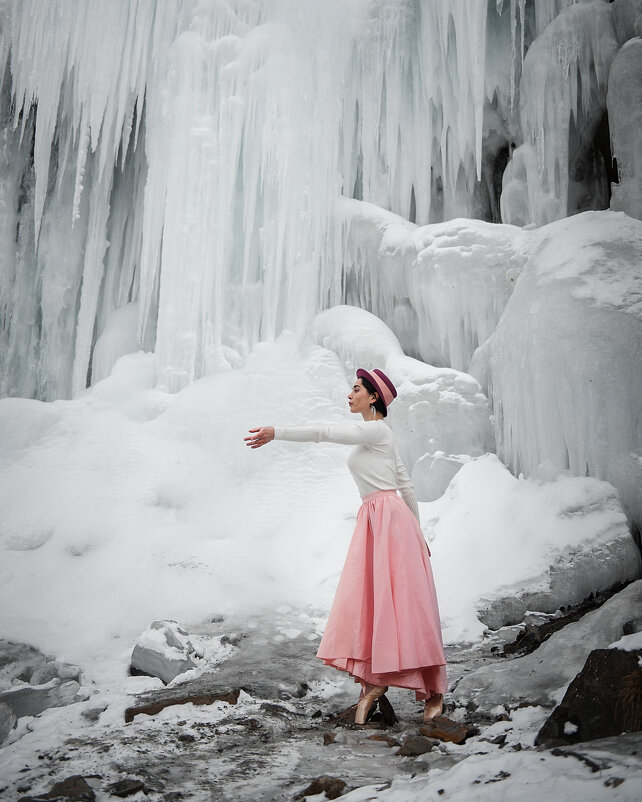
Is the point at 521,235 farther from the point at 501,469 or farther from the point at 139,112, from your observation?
the point at 139,112

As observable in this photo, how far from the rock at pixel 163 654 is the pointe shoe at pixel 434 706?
55.2 inches

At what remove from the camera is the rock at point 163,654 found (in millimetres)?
3176

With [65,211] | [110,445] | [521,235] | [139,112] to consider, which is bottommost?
[110,445]

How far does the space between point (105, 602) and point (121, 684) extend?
1.39 meters

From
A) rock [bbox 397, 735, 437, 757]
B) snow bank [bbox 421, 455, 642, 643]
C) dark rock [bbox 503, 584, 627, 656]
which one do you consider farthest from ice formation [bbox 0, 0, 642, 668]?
rock [bbox 397, 735, 437, 757]

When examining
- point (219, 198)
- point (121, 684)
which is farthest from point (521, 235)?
point (121, 684)

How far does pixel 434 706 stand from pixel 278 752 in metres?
0.68

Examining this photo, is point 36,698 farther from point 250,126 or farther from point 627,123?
point 250,126

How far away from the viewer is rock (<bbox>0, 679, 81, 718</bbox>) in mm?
2865

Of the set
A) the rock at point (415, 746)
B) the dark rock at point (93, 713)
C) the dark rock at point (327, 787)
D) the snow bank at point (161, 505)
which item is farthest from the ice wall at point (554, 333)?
the dark rock at point (93, 713)

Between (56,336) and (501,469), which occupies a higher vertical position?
(56,336)

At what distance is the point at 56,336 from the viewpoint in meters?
9.43

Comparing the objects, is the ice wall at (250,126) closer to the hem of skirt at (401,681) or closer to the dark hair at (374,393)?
the dark hair at (374,393)

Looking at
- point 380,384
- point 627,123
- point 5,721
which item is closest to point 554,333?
point 627,123
